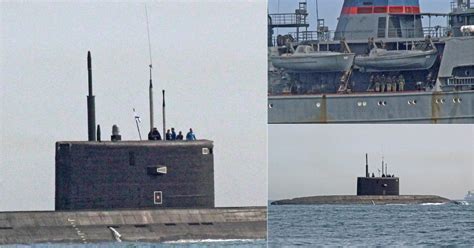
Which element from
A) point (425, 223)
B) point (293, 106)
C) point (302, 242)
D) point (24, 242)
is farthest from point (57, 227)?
point (425, 223)

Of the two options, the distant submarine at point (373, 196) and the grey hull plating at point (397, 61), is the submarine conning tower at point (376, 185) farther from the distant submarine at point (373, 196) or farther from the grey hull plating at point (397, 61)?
the grey hull plating at point (397, 61)

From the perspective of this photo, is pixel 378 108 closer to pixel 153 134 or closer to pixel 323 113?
pixel 323 113

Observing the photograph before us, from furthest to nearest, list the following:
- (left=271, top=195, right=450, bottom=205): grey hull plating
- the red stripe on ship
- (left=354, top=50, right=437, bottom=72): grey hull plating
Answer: (left=271, top=195, right=450, bottom=205): grey hull plating → the red stripe on ship → (left=354, top=50, right=437, bottom=72): grey hull plating

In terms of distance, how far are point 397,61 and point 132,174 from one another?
1004cm

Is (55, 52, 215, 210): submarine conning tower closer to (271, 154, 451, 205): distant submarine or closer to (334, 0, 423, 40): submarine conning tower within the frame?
(334, 0, 423, 40): submarine conning tower

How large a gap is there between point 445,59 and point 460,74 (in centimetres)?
61

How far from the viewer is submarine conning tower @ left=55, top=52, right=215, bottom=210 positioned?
135ft

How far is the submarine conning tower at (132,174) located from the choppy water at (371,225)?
7.94 ft

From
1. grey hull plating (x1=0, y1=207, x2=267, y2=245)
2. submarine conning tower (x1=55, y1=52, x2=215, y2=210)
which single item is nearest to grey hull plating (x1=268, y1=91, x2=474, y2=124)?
grey hull plating (x1=0, y1=207, x2=267, y2=245)

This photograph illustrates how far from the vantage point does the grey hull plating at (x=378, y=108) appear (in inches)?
1833

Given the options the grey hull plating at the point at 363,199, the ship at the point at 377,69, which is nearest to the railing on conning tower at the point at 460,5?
the ship at the point at 377,69

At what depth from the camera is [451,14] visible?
48562 millimetres

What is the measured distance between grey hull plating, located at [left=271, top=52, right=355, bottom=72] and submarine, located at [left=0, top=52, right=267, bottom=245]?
300 inches

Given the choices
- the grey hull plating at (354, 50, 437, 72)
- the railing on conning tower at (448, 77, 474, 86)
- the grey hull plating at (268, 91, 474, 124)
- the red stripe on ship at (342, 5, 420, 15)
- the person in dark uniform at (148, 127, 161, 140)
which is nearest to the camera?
the person in dark uniform at (148, 127, 161, 140)
